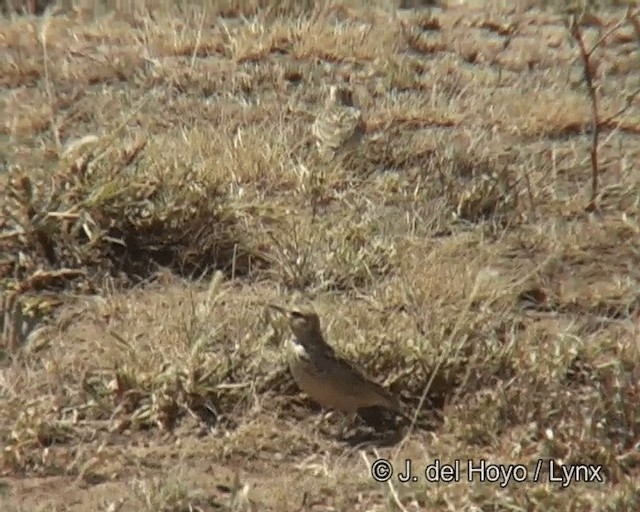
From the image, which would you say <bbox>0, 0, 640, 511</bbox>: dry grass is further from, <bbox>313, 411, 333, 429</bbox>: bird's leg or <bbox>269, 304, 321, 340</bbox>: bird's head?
<bbox>269, 304, 321, 340</bbox>: bird's head

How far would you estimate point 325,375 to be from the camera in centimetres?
475

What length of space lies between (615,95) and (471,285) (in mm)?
2962

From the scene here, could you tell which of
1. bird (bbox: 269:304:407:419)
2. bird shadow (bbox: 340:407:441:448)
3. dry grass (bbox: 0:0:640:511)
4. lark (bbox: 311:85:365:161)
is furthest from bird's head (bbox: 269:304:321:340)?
lark (bbox: 311:85:365:161)

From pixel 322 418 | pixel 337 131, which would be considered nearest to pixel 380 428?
pixel 322 418

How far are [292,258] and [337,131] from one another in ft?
4.39

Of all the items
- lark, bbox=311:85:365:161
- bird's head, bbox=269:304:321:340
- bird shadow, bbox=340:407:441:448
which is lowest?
bird shadow, bbox=340:407:441:448

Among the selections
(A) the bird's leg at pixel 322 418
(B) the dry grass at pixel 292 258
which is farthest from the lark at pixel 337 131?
(A) the bird's leg at pixel 322 418

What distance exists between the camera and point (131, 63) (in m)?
8.05

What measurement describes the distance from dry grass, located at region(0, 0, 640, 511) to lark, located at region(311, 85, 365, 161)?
117 millimetres

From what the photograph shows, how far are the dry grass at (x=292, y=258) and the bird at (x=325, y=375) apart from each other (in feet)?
0.45

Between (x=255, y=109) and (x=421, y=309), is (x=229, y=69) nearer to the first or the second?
(x=255, y=109)

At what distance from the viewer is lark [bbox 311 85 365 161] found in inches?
272

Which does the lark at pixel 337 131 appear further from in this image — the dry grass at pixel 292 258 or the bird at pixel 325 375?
the bird at pixel 325 375

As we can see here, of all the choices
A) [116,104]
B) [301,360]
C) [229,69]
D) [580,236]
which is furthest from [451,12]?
[301,360]
